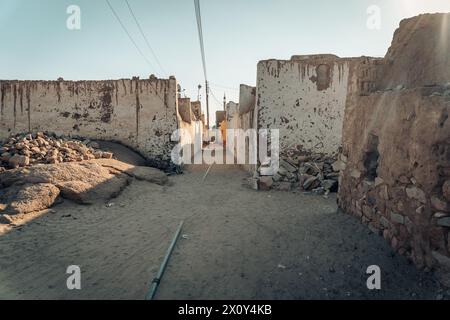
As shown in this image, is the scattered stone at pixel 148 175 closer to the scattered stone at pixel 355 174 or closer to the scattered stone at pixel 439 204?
the scattered stone at pixel 355 174

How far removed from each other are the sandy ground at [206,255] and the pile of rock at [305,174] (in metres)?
1.64

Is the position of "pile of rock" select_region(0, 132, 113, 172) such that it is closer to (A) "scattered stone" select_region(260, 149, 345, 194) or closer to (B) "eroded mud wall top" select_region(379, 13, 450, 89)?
(A) "scattered stone" select_region(260, 149, 345, 194)

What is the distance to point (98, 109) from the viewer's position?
11.1m

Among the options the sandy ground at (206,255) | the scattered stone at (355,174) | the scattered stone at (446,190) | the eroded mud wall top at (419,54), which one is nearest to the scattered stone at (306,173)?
the sandy ground at (206,255)

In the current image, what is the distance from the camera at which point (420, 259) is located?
329 centimetres

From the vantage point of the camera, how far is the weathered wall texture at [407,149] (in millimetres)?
3135

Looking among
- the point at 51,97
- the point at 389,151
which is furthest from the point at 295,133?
the point at 51,97

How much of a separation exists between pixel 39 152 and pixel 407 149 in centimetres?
767

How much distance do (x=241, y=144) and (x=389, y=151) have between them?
31.8ft

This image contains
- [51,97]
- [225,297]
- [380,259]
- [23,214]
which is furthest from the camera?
[51,97]

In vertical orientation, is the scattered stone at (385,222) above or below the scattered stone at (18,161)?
below

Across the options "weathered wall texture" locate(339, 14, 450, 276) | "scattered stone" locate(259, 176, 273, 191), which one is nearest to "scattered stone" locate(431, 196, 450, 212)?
Answer: "weathered wall texture" locate(339, 14, 450, 276)

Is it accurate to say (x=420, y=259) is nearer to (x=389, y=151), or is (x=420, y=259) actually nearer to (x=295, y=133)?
(x=389, y=151)

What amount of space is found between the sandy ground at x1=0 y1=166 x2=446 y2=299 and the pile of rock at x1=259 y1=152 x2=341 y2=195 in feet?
5.39
